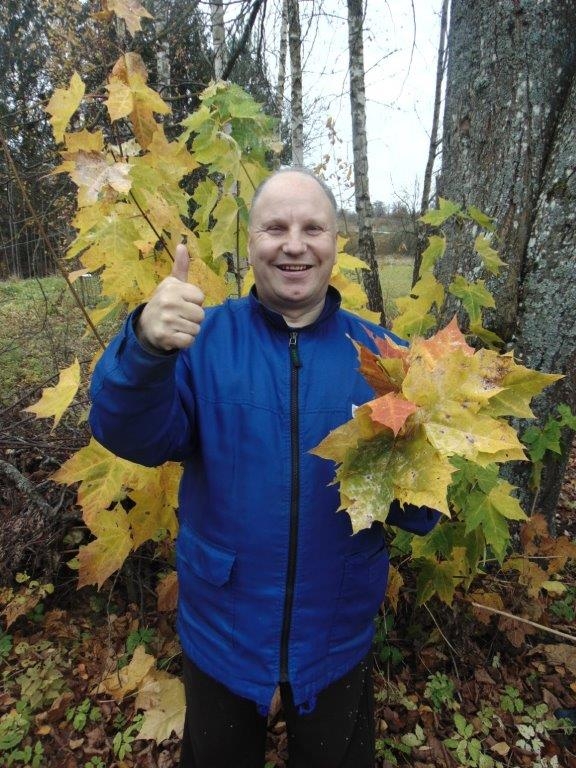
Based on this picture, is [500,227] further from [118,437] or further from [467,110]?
[118,437]

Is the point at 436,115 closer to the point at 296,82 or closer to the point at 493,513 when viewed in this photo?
the point at 296,82

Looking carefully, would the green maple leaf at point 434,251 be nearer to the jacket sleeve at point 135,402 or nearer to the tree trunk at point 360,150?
the jacket sleeve at point 135,402

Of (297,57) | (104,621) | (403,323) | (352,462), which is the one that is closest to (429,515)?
(352,462)

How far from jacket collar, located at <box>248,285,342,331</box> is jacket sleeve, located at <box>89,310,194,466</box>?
1.24 ft

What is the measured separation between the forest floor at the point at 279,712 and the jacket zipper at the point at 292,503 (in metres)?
1.19

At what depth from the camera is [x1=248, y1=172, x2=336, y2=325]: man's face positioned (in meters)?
1.37

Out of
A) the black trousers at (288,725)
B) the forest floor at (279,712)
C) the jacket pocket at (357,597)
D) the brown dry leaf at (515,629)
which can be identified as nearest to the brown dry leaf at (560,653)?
the forest floor at (279,712)

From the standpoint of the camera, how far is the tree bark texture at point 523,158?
6.61 feet

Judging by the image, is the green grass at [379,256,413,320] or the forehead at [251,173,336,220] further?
Answer: the green grass at [379,256,413,320]

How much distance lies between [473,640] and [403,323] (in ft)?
5.83

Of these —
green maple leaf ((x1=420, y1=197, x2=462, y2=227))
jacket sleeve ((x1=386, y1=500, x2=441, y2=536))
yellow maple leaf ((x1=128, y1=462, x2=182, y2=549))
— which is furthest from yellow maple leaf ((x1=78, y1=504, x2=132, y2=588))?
green maple leaf ((x1=420, y1=197, x2=462, y2=227))

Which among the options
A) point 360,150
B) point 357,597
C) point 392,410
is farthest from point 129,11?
point 360,150

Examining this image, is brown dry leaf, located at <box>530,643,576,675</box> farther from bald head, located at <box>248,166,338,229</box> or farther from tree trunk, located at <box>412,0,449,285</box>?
tree trunk, located at <box>412,0,449,285</box>

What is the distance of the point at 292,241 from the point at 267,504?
2.52 ft
